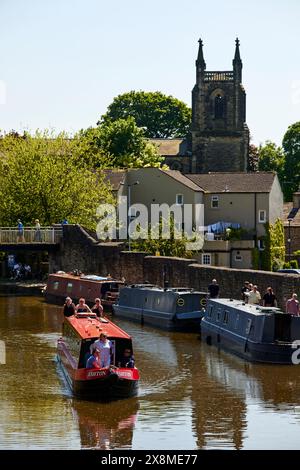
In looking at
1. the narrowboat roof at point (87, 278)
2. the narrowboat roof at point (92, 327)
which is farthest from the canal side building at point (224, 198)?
the narrowboat roof at point (92, 327)

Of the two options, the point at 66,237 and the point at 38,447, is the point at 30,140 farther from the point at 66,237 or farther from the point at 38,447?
the point at 38,447

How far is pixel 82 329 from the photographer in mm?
32062

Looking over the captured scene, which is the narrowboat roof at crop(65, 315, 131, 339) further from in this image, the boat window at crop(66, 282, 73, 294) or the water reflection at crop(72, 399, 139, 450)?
the boat window at crop(66, 282, 73, 294)

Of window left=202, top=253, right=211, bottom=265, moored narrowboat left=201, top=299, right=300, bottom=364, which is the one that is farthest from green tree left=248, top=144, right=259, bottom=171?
moored narrowboat left=201, top=299, right=300, bottom=364

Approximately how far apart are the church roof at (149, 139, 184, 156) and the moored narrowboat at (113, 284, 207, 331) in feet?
246

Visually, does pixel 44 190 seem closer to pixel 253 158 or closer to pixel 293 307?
pixel 293 307

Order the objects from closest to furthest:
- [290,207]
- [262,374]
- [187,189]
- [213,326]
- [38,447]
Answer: [38,447], [262,374], [213,326], [187,189], [290,207]

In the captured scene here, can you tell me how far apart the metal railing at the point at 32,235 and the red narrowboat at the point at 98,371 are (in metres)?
31.8

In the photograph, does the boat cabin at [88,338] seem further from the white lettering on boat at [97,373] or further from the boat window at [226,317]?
the boat window at [226,317]

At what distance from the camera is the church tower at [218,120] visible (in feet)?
391

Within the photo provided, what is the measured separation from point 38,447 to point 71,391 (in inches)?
262

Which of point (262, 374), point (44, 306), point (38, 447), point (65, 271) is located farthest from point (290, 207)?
point (38, 447)

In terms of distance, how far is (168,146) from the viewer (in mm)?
125812

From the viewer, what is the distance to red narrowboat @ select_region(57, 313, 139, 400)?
95.5ft
